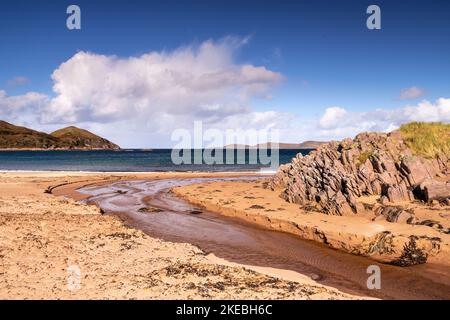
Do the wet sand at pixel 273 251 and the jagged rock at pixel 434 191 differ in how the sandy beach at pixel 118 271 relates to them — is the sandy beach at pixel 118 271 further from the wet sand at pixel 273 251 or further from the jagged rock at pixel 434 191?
the jagged rock at pixel 434 191

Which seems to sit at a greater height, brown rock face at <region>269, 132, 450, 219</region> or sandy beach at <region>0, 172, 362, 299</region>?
brown rock face at <region>269, 132, 450, 219</region>

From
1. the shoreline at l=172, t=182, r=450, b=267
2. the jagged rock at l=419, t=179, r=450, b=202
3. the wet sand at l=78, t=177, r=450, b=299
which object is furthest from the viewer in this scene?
the jagged rock at l=419, t=179, r=450, b=202

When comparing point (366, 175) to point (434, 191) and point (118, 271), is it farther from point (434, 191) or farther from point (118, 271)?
point (118, 271)

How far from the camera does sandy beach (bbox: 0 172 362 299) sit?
817 cm

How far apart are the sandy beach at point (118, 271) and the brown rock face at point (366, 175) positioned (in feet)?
28.3

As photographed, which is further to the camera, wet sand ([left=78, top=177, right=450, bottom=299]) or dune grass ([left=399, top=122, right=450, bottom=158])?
dune grass ([left=399, top=122, right=450, bottom=158])

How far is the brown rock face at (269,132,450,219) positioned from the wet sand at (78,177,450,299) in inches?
162

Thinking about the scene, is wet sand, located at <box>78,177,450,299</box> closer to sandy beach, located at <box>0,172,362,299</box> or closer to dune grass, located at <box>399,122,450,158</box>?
sandy beach, located at <box>0,172,362,299</box>

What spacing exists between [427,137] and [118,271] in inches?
799

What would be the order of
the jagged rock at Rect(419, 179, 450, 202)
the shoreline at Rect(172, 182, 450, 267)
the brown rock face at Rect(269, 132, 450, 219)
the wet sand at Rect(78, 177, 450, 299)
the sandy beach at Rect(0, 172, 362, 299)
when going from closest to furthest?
the sandy beach at Rect(0, 172, 362, 299)
the wet sand at Rect(78, 177, 450, 299)
the shoreline at Rect(172, 182, 450, 267)
the jagged rock at Rect(419, 179, 450, 202)
the brown rock face at Rect(269, 132, 450, 219)

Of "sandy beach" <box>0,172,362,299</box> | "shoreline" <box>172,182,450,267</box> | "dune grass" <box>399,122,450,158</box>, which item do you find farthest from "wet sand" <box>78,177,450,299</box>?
"dune grass" <box>399,122,450,158</box>
